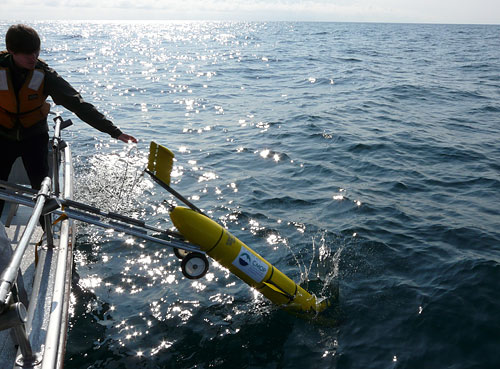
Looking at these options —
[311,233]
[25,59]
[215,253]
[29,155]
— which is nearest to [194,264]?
[215,253]

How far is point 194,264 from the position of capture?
5.06 m

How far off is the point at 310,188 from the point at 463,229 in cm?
323

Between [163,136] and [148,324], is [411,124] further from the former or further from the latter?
[148,324]

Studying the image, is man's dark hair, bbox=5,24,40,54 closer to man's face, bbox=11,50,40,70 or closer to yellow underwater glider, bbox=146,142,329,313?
man's face, bbox=11,50,40,70

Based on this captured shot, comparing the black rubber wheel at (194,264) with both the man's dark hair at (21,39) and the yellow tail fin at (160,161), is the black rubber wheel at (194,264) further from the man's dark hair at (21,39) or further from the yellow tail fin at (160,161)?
the man's dark hair at (21,39)

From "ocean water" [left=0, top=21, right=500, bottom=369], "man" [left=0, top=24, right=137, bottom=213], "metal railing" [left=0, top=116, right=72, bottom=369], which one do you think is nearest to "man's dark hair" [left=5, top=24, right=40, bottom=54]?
"man" [left=0, top=24, right=137, bottom=213]

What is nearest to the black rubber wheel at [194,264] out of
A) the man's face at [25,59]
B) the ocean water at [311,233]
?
the ocean water at [311,233]

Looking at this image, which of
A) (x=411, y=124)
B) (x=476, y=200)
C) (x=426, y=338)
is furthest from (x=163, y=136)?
(x=426, y=338)

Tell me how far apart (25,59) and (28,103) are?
1.77ft

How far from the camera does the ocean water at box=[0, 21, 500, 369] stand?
5.25 metres

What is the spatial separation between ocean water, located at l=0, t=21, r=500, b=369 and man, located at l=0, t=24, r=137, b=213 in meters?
1.13

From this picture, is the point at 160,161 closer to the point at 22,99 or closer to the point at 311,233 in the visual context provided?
the point at 22,99

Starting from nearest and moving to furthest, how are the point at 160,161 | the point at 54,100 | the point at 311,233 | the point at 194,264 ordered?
1. the point at 54,100
2. the point at 160,161
3. the point at 194,264
4. the point at 311,233

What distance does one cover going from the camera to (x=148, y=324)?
5.52 meters
